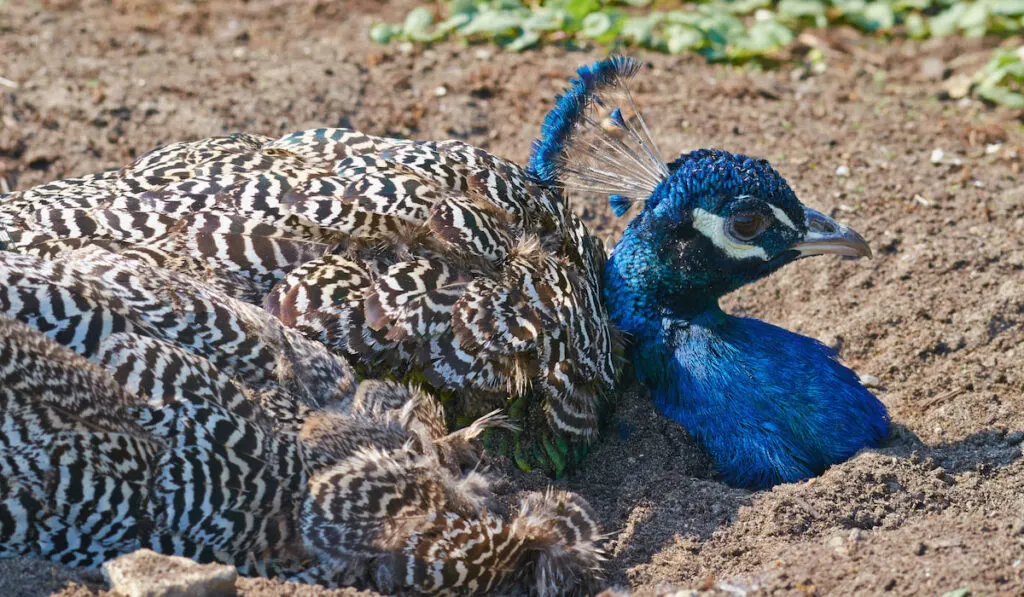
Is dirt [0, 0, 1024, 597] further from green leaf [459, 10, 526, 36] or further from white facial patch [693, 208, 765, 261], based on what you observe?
white facial patch [693, 208, 765, 261]

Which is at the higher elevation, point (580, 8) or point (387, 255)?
point (387, 255)

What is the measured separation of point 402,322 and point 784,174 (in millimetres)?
2707

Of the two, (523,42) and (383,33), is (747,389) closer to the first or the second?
(523,42)

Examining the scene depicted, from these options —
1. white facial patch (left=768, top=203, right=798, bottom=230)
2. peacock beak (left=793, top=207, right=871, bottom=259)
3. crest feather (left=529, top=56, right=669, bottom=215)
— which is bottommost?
peacock beak (left=793, top=207, right=871, bottom=259)

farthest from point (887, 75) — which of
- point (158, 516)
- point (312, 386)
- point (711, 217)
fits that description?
point (158, 516)

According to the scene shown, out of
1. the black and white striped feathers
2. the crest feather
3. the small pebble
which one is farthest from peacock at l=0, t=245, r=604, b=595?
the small pebble

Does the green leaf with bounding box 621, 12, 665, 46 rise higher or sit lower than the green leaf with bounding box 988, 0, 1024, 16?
higher

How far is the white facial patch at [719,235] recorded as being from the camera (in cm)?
390

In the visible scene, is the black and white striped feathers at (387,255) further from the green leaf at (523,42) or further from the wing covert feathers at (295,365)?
the green leaf at (523,42)

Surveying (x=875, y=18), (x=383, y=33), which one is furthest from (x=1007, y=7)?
(x=383, y=33)

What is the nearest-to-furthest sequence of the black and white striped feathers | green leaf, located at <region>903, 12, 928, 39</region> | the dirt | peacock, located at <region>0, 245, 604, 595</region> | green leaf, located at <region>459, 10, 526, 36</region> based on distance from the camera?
1. peacock, located at <region>0, 245, 604, 595</region>
2. the dirt
3. the black and white striped feathers
4. green leaf, located at <region>459, 10, 526, 36</region>
5. green leaf, located at <region>903, 12, 928, 39</region>

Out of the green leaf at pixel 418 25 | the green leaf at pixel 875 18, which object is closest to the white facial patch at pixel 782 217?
the green leaf at pixel 418 25

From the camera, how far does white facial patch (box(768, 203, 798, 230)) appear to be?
3.90 m

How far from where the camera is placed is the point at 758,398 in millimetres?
3900
